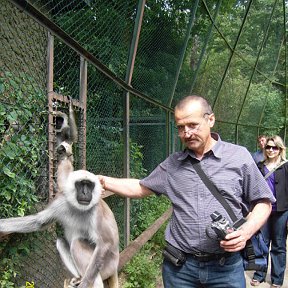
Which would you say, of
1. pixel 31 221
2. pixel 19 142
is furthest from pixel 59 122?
pixel 31 221

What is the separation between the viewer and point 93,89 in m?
5.39

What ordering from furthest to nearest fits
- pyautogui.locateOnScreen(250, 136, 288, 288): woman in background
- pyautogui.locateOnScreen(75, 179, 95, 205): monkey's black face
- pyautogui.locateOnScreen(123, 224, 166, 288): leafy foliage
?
pyautogui.locateOnScreen(250, 136, 288, 288): woman in background < pyautogui.locateOnScreen(123, 224, 166, 288): leafy foliage < pyautogui.locateOnScreen(75, 179, 95, 205): monkey's black face

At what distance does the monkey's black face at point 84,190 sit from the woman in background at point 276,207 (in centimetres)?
381

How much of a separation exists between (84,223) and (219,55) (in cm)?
971

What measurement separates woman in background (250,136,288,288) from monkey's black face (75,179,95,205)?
12.5 ft

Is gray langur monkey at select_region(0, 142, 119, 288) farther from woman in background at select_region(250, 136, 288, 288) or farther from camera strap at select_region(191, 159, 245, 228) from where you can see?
woman in background at select_region(250, 136, 288, 288)

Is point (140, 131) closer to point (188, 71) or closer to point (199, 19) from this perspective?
point (188, 71)

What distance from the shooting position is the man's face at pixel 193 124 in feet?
10.1

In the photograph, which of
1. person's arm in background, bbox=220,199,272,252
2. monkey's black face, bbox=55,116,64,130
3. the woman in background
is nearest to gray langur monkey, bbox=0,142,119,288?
monkey's black face, bbox=55,116,64,130

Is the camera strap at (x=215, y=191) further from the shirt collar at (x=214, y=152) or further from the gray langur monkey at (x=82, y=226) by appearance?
the gray langur monkey at (x=82, y=226)

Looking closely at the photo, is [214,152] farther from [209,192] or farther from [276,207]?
[276,207]

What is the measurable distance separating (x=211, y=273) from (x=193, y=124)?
1.08m

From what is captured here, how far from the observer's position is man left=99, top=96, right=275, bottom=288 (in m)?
3.10

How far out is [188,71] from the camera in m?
9.75
